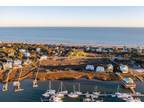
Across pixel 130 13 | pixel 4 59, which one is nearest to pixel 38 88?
pixel 4 59

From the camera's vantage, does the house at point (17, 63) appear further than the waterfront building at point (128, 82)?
Yes

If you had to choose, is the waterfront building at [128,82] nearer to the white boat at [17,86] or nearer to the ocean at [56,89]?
the ocean at [56,89]

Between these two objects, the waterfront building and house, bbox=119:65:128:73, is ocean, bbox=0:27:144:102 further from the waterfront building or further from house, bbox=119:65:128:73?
house, bbox=119:65:128:73

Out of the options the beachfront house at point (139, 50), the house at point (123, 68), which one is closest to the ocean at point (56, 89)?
the house at point (123, 68)

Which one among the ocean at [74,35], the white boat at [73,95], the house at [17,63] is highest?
the ocean at [74,35]

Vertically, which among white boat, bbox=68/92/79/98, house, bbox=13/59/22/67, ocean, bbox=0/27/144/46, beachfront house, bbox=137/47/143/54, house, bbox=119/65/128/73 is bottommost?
white boat, bbox=68/92/79/98

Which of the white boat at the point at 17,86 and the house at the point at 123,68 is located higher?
the house at the point at 123,68

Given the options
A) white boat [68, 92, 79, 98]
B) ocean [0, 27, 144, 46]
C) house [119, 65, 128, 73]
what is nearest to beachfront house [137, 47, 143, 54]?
ocean [0, 27, 144, 46]

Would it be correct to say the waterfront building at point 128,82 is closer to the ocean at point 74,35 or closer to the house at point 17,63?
the ocean at point 74,35

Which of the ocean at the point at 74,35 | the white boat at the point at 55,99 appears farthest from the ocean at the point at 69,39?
the white boat at the point at 55,99
